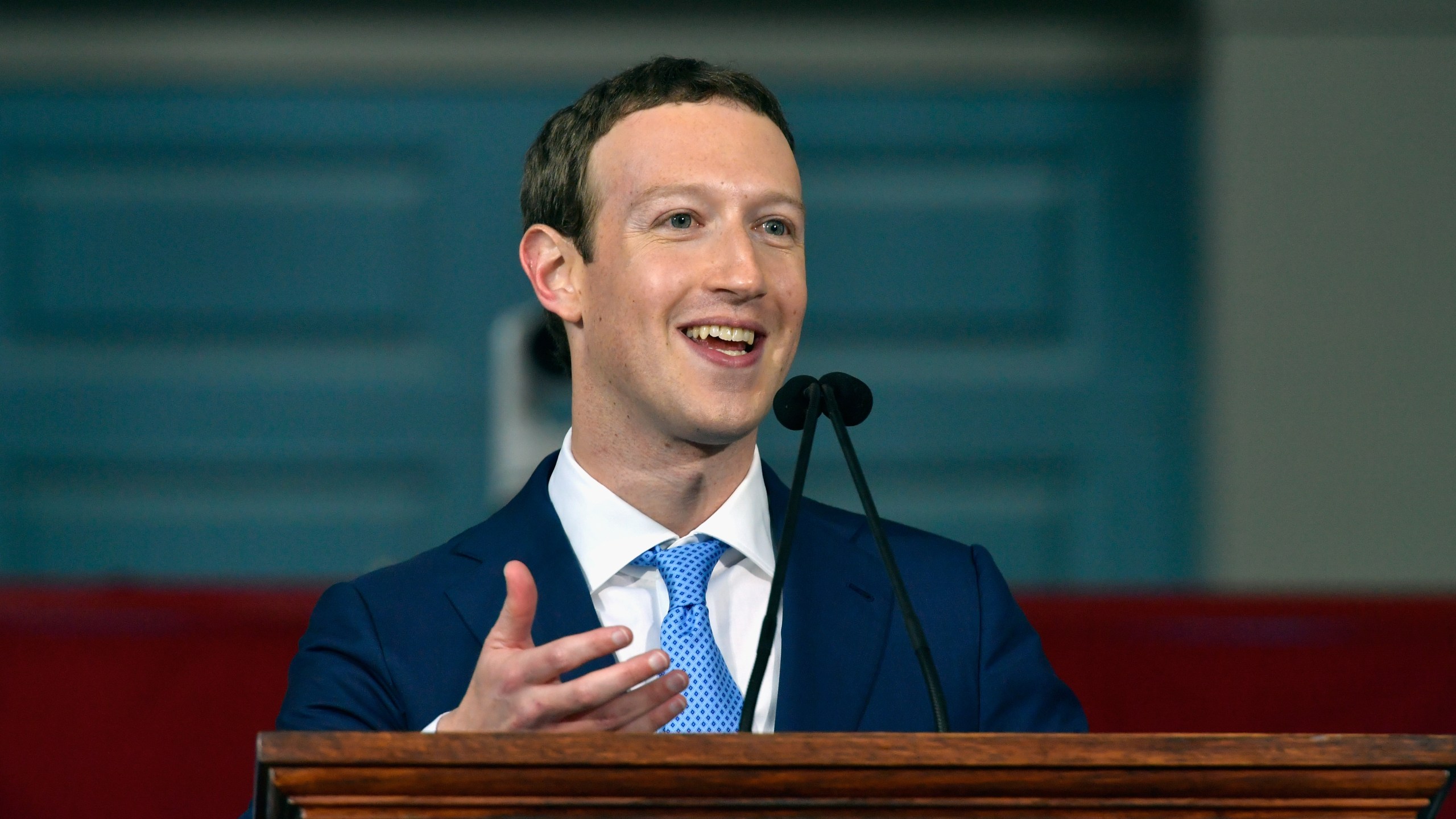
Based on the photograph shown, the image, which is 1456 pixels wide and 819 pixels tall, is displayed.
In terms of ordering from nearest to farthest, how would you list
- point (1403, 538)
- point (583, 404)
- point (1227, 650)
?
1. point (583, 404)
2. point (1227, 650)
3. point (1403, 538)

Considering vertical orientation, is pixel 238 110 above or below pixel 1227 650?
above

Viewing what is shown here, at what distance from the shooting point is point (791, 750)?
0.98 m

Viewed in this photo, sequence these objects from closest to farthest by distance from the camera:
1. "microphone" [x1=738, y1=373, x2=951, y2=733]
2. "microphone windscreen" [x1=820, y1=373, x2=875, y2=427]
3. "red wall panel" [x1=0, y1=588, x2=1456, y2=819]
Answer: "microphone" [x1=738, y1=373, x2=951, y2=733] < "microphone windscreen" [x1=820, y1=373, x2=875, y2=427] < "red wall panel" [x1=0, y1=588, x2=1456, y2=819]

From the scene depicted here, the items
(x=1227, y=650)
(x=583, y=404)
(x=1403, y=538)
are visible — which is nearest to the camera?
(x=583, y=404)

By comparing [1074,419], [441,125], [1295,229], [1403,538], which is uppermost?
[441,125]

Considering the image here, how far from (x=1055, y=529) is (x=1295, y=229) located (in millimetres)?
773

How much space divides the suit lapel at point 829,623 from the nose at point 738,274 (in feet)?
0.79

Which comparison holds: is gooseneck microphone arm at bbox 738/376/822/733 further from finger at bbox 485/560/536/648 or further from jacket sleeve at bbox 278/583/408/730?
jacket sleeve at bbox 278/583/408/730

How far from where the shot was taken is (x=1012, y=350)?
12.1 feet

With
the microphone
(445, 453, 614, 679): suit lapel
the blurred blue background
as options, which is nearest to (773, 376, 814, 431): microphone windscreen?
the microphone

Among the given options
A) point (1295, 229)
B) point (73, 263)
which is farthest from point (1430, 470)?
point (73, 263)

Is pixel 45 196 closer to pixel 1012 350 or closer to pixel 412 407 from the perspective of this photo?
pixel 412 407

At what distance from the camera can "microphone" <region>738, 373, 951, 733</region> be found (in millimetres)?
1195

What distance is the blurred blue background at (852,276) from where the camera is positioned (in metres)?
3.60
